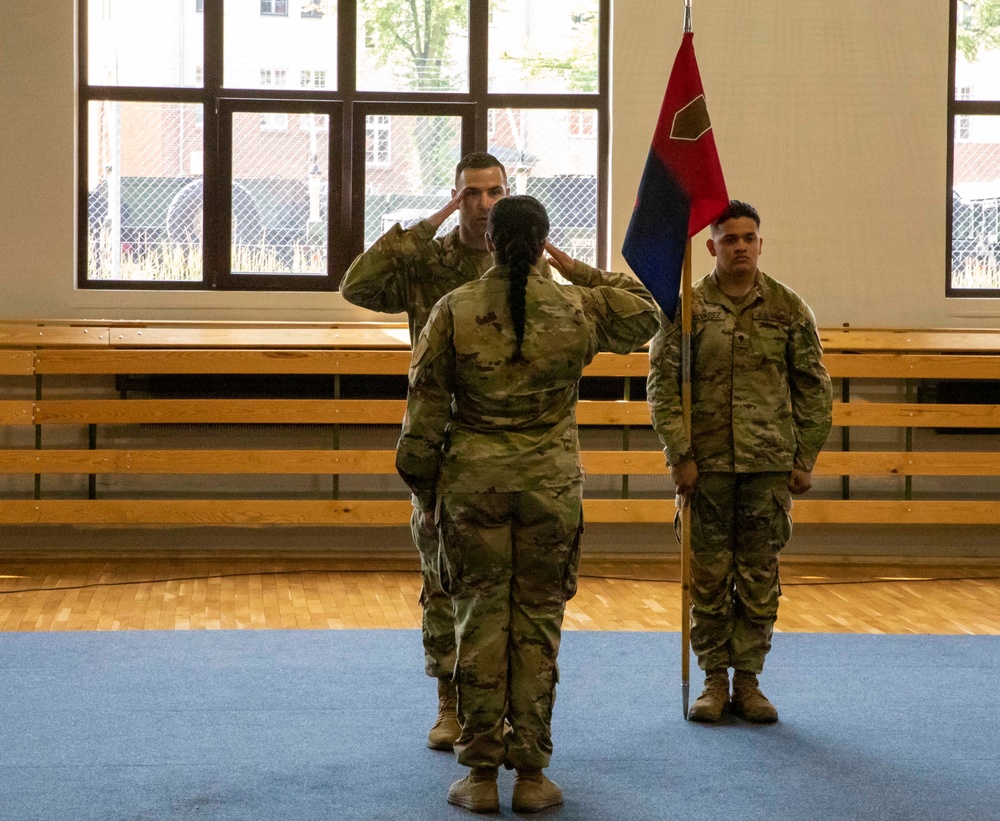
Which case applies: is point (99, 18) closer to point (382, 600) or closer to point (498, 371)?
point (382, 600)

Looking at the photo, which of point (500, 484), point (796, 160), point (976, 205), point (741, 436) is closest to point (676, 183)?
point (741, 436)

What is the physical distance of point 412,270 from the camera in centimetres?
342

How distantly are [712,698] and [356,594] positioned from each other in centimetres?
238

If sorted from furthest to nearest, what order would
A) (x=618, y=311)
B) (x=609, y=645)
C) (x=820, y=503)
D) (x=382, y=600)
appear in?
(x=820, y=503)
(x=382, y=600)
(x=609, y=645)
(x=618, y=311)

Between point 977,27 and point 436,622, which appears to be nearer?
point 436,622

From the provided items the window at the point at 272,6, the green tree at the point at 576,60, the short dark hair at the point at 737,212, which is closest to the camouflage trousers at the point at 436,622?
the short dark hair at the point at 737,212

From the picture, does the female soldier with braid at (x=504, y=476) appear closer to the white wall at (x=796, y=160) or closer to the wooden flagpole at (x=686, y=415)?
the wooden flagpole at (x=686, y=415)

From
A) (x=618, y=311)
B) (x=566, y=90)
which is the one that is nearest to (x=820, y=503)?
(x=566, y=90)

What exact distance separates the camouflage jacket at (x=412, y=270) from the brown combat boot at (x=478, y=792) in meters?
1.21

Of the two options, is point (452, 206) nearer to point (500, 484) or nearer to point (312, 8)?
point (500, 484)

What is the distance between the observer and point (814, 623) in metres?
5.12

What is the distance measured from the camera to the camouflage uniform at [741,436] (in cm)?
367

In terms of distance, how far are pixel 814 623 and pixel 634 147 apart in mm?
2892

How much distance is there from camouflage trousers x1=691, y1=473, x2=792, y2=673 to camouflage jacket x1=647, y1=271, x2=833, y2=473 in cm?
9
